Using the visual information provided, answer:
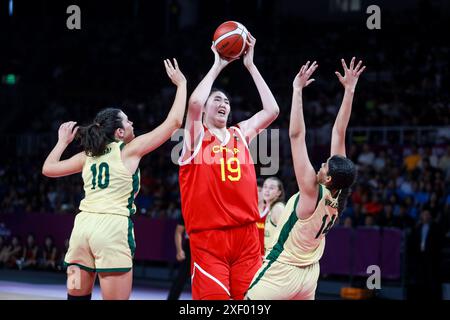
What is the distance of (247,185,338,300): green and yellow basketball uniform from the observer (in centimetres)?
497

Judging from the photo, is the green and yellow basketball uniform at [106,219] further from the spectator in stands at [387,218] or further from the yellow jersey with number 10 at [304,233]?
the spectator in stands at [387,218]

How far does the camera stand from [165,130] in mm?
5332

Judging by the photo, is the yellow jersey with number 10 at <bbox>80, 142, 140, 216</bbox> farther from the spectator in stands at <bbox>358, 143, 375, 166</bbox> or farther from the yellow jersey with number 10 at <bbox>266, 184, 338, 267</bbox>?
the spectator in stands at <bbox>358, 143, 375, 166</bbox>

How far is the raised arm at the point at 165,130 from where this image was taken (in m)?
5.34

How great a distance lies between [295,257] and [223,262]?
22.0 inches

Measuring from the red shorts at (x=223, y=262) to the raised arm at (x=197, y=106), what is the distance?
685 mm

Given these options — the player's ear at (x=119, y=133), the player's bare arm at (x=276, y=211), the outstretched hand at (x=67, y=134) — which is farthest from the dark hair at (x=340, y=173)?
the player's bare arm at (x=276, y=211)

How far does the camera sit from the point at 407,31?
1931 cm

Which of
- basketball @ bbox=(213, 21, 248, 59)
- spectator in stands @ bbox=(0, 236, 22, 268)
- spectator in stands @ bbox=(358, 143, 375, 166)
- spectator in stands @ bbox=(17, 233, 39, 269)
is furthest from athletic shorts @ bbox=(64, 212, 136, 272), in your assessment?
spectator in stands @ bbox=(0, 236, 22, 268)

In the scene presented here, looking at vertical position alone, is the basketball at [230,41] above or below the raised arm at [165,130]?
above

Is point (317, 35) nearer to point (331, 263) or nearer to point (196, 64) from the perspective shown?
point (196, 64)

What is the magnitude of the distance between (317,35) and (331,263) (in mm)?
10980

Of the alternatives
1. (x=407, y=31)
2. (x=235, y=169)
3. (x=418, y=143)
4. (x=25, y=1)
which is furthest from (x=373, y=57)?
(x=235, y=169)

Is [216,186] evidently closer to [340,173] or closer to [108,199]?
[108,199]
